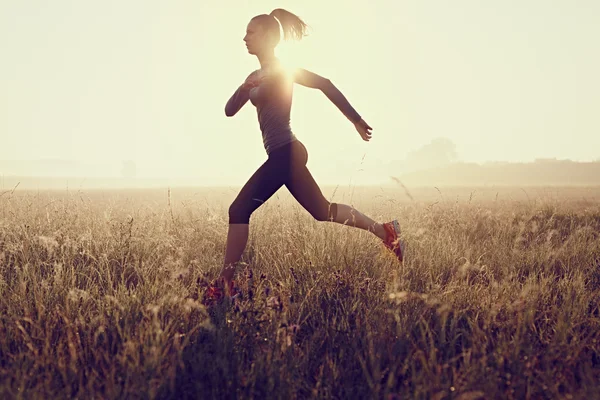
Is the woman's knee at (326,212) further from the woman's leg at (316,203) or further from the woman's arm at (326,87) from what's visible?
the woman's arm at (326,87)

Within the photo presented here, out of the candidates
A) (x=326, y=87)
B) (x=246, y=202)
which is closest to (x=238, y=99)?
Result: (x=326, y=87)

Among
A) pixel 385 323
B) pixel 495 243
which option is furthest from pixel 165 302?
pixel 495 243

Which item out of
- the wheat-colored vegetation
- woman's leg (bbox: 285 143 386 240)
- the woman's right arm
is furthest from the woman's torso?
the wheat-colored vegetation

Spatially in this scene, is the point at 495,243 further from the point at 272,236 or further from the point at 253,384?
the point at 253,384

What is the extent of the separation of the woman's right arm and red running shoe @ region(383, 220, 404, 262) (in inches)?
65.6

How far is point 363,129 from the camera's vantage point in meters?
3.13

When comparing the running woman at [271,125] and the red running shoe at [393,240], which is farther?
the red running shoe at [393,240]

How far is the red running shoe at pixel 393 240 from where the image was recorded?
139 inches

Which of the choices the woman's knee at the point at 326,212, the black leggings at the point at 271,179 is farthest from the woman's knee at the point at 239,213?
the woman's knee at the point at 326,212

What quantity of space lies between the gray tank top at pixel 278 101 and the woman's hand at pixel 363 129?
4 cm

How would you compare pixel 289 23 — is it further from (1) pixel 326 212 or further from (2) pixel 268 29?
(1) pixel 326 212

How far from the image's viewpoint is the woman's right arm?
315cm

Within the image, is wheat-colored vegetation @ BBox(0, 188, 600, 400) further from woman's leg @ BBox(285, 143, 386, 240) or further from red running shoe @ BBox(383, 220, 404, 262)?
woman's leg @ BBox(285, 143, 386, 240)

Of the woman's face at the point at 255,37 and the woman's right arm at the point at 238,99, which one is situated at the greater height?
the woman's face at the point at 255,37
